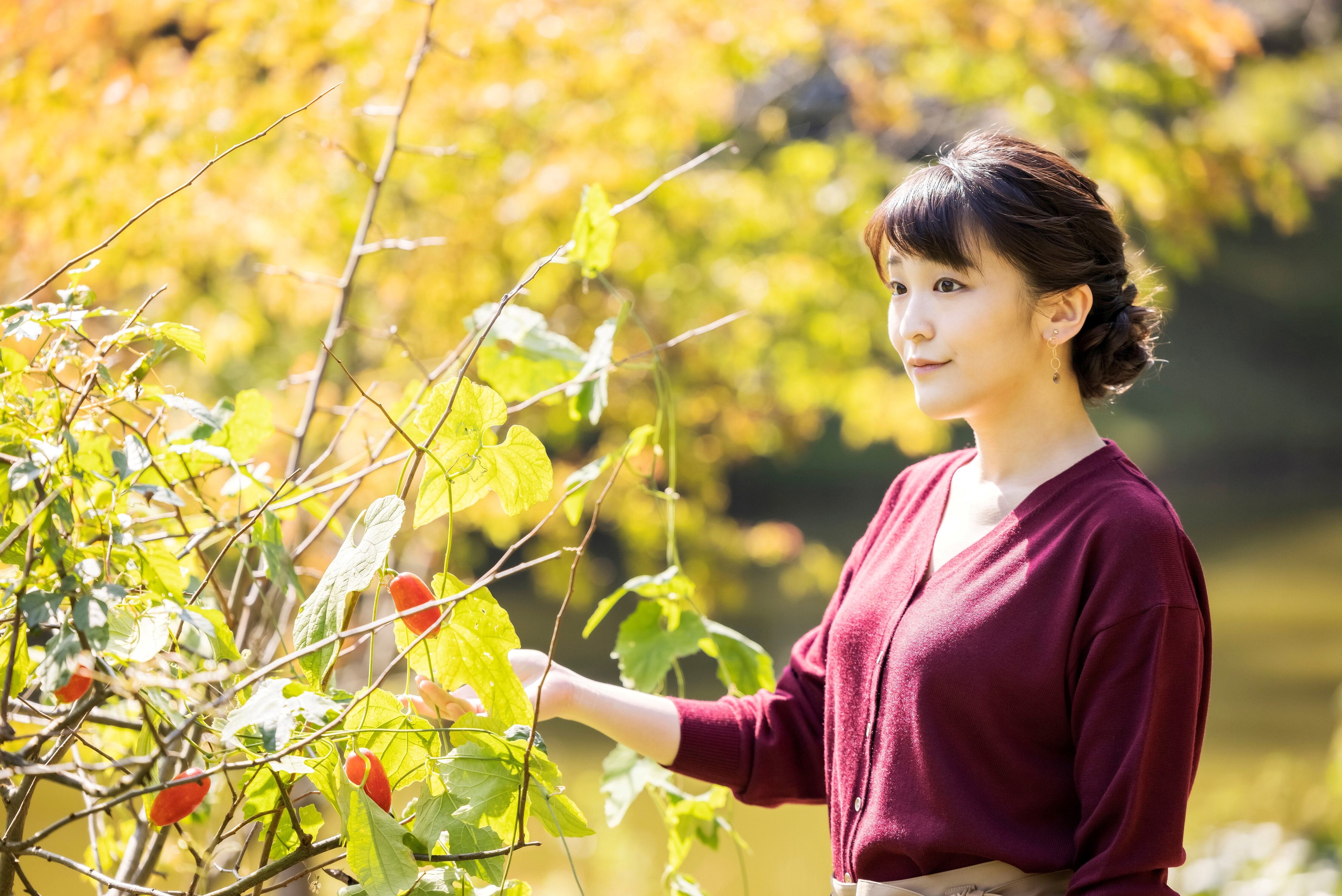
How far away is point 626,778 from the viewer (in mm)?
1373

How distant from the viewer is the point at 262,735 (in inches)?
26.8

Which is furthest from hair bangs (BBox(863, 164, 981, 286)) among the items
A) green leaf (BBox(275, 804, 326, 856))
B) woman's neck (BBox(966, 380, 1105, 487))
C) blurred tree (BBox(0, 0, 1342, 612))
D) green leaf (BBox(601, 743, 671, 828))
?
blurred tree (BBox(0, 0, 1342, 612))

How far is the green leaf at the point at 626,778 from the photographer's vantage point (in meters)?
1.34

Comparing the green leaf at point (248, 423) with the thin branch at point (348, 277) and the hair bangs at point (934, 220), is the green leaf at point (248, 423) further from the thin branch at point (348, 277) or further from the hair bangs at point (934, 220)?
the hair bangs at point (934, 220)

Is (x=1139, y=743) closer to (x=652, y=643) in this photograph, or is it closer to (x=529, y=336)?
(x=652, y=643)

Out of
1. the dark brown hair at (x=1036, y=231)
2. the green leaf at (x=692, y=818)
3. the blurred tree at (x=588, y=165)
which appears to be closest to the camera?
the dark brown hair at (x=1036, y=231)

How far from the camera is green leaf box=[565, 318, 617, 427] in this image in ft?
4.24

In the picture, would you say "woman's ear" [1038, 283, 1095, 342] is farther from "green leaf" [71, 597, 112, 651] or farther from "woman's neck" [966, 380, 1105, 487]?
"green leaf" [71, 597, 112, 651]

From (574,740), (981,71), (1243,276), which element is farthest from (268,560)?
(1243,276)

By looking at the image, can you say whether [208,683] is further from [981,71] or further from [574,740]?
[574,740]

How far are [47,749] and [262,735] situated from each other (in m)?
0.79

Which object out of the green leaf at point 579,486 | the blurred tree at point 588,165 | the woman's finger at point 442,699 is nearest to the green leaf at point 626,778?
the green leaf at point 579,486

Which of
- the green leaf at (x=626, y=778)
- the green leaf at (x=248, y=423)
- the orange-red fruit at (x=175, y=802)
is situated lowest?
the green leaf at (x=626, y=778)

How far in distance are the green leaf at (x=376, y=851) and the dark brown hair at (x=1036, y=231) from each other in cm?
72
